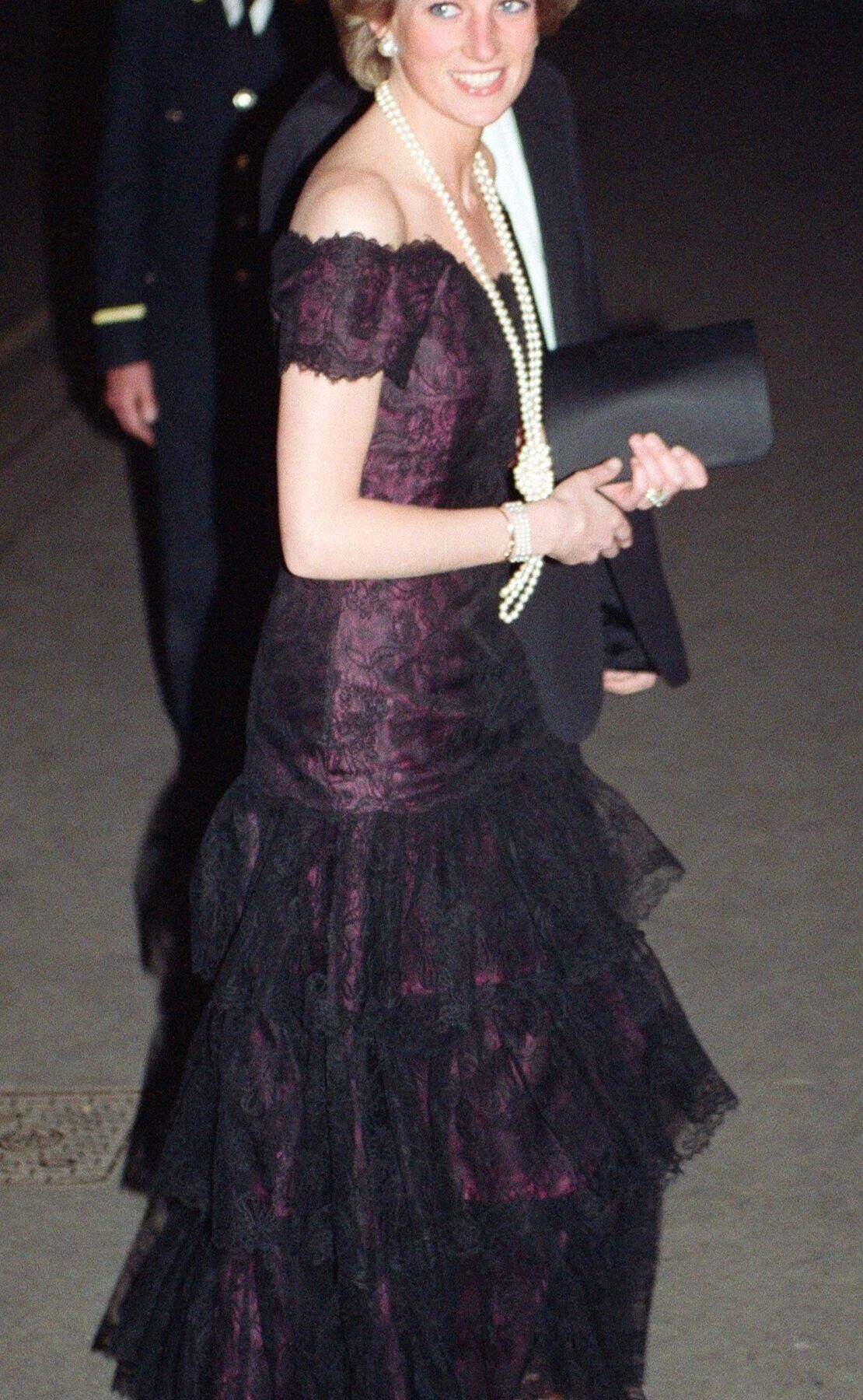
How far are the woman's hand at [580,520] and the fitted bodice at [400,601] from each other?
119mm

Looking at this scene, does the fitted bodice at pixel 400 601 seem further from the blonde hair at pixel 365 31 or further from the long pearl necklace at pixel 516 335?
the blonde hair at pixel 365 31

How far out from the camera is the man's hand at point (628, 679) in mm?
3350

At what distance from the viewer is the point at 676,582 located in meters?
6.62

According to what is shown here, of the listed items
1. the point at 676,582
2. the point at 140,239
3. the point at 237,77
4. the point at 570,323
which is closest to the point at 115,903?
the point at 140,239

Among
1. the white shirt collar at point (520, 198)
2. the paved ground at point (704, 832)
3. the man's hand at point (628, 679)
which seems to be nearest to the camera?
the white shirt collar at point (520, 198)

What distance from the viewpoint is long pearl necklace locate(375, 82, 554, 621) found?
268 centimetres

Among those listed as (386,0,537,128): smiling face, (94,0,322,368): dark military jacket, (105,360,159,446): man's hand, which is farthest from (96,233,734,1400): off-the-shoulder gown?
(105,360,159,446): man's hand

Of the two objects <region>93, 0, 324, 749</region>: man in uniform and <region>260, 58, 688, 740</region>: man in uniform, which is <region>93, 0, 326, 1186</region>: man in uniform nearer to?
<region>93, 0, 324, 749</region>: man in uniform

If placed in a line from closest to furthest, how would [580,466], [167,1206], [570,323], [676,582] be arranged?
1. [580,466]
2. [570,323]
3. [167,1206]
4. [676,582]

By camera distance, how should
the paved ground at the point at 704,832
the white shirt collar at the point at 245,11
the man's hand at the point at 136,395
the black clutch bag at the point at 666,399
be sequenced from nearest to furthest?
the black clutch bag at the point at 666,399, the paved ground at the point at 704,832, the white shirt collar at the point at 245,11, the man's hand at the point at 136,395

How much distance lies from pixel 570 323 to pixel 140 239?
1543mm

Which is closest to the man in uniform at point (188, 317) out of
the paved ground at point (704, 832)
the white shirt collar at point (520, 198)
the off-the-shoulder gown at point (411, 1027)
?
the paved ground at point (704, 832)

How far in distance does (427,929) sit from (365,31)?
3.90 feet

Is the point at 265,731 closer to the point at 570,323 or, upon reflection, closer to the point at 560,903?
the point at 560,903
